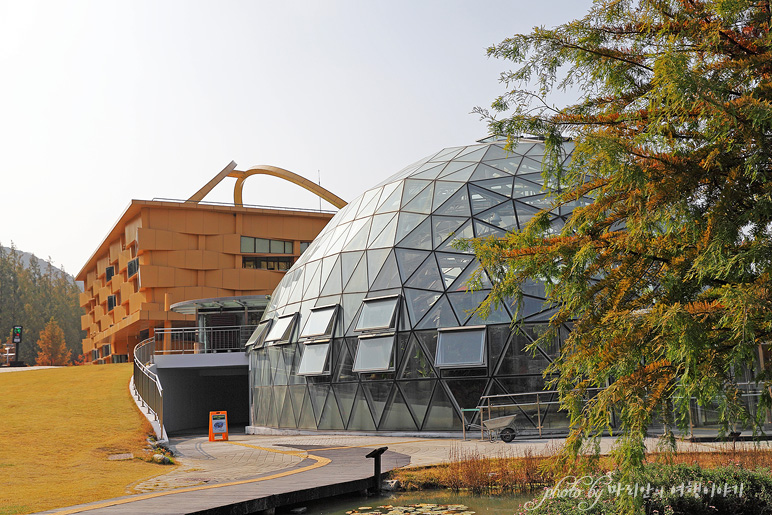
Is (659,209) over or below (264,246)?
below

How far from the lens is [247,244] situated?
181 ft

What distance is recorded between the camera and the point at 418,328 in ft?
67.5

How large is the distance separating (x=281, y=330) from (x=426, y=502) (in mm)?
15835

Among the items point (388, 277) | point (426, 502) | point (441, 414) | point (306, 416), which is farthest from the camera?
point (306, 416)

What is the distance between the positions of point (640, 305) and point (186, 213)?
50.7m

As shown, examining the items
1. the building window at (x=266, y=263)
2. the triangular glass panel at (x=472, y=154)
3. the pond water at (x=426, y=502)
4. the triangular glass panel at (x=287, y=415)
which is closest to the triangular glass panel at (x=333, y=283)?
the triangular glass panel at (x=287, y=415)

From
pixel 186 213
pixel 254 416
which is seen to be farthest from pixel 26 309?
pixel 254 416

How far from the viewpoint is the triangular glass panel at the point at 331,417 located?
22094mm

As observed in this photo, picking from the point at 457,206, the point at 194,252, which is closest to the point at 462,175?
the point at 457,206

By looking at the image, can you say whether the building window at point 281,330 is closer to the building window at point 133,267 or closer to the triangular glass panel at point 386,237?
the triangular glass panel at point 386,237

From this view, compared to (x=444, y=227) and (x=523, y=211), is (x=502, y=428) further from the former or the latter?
(x=523, y=211)

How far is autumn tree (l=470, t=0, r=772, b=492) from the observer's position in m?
5.30

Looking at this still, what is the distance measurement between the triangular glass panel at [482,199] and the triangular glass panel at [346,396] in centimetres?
687

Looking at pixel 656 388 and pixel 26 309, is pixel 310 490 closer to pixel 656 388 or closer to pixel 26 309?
pixel 656 388
